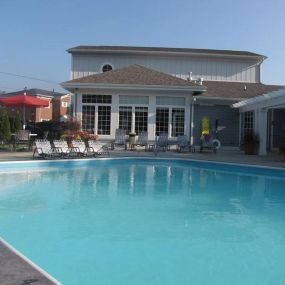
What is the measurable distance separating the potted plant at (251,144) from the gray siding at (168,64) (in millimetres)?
8811

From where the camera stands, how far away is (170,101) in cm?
2048

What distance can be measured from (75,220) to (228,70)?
857 inches

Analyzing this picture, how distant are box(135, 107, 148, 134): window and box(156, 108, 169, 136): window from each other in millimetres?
592

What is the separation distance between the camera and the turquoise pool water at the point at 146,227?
498 cm

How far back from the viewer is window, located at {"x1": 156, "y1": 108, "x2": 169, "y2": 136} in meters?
20.5

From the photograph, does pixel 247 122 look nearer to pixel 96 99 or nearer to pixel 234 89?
pixel 234 89

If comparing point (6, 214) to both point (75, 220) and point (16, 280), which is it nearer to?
point (75, 220)

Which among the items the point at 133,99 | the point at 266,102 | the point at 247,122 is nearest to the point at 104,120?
the point at 133,99

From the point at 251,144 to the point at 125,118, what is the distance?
610 cm

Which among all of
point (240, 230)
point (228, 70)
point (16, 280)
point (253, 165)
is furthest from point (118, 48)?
point (16, 280)

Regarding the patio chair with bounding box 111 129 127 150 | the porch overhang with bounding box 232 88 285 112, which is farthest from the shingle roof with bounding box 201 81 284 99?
the patio chair with bounding box 111 129 127 150

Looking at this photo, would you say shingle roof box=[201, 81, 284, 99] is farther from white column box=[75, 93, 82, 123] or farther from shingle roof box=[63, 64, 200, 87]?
white column box=[75, 93, 82, 123]

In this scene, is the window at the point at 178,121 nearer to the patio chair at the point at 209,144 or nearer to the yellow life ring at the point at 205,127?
the yellow life ring at the point at 205,127

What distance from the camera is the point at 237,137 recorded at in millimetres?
21578
